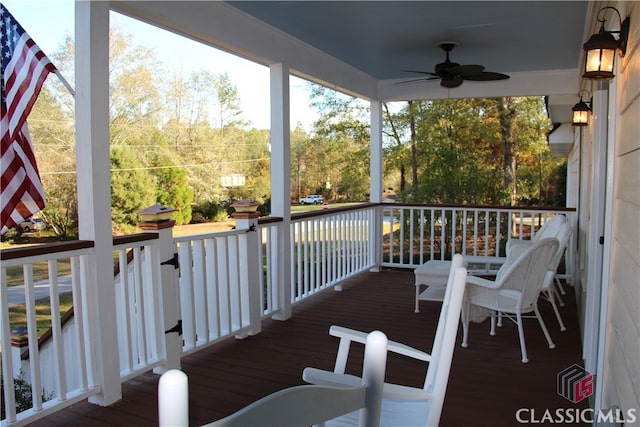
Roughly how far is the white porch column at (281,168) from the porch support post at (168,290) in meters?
1.45

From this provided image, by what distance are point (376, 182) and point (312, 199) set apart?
1060cm

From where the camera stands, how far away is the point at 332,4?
373cm

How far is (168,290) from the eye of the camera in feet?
10.3

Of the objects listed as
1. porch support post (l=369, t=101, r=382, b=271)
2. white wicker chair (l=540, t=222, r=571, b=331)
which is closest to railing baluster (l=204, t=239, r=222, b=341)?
white wicker chair (l=540, t=222, r=571, b=331)

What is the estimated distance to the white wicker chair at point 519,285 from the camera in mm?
3537

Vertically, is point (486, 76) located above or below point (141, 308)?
above

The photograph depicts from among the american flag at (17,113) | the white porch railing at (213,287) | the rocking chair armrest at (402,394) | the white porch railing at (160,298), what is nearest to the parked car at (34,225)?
the white porch railing at (160,298)

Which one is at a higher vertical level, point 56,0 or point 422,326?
point 56,0

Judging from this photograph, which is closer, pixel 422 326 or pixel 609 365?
pixel 609 365

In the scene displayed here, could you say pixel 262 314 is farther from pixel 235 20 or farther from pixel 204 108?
pixel 204 108

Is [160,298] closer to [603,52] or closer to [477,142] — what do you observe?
[603,52]

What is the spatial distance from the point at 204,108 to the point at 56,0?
4.97 meters

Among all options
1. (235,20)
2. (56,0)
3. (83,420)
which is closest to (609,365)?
(83,420)

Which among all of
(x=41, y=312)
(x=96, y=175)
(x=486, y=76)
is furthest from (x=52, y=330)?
(x=41, y=312)
